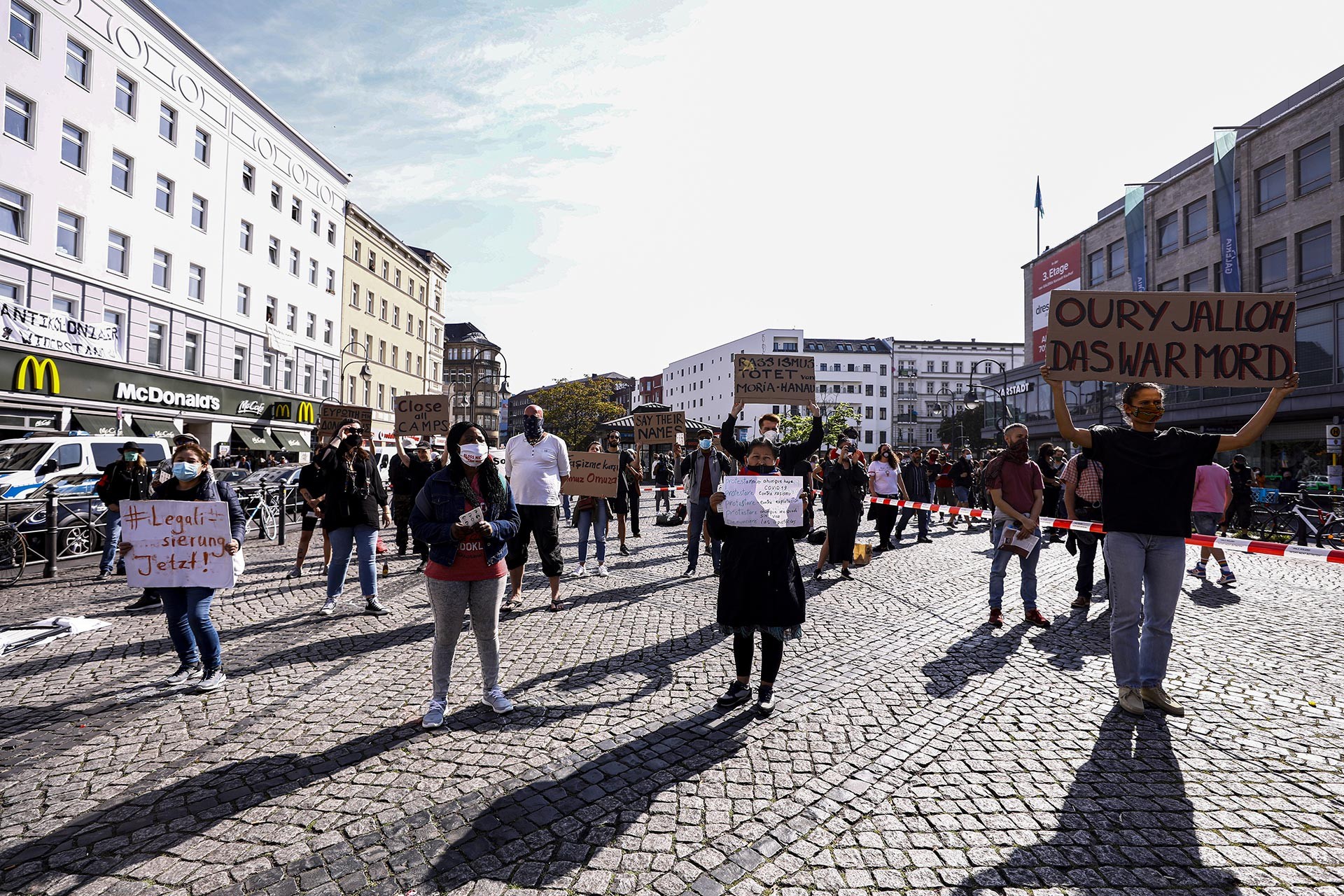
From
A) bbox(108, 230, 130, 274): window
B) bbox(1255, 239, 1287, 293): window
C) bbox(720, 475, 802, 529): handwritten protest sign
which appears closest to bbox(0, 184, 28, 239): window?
bbox(108, 230, 130, 274): window

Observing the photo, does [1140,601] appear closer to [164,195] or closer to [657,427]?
[657,427]

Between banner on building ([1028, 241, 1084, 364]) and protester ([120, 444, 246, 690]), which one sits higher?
banner on building ([1028, 241, 1084, 364])

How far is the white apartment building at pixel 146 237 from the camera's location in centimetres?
2139

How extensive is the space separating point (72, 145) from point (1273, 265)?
45469 millimetres

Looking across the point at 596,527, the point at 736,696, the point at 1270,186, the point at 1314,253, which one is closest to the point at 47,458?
the point at 596,527

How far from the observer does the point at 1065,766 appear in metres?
3.96

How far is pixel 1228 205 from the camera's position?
1273 inches

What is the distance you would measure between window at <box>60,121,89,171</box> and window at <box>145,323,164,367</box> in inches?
229

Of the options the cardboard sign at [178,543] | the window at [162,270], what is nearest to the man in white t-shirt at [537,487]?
the cardboard sign at [178,543]

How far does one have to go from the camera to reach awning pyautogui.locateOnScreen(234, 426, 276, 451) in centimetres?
3169

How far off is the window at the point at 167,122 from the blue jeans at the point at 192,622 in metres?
29.4

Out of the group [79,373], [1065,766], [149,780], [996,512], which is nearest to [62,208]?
[79,373]

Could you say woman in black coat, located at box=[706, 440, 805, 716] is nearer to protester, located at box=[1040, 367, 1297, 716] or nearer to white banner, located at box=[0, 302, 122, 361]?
protester, located at box=[1040, 367, 1297, 716]

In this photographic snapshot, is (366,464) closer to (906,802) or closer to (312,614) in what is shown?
(312,614)
